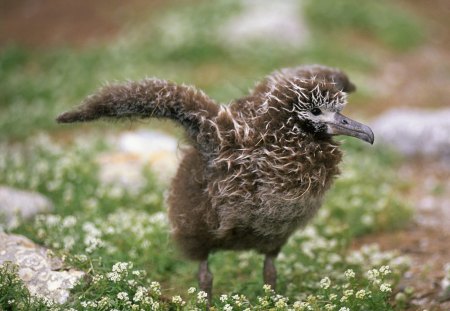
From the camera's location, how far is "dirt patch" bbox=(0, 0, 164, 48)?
15.8 m

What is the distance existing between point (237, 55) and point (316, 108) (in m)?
9.18

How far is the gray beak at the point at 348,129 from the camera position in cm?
475

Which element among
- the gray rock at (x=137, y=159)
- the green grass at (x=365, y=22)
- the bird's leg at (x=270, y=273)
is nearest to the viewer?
the bird's leg at (x=270, y=273)

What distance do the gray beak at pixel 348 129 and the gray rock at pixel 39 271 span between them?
Answer: 6.96 feet

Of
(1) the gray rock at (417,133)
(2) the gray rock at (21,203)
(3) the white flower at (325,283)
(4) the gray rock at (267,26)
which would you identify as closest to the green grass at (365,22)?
(4) the gray rock at (267,26)

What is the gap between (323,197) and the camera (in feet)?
16.5

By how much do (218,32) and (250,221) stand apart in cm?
1001

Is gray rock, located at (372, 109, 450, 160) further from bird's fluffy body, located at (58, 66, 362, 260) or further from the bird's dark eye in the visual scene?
the bird's dark eye

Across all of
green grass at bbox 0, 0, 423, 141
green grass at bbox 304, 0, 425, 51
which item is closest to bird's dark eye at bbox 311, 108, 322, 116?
green grass at bbox 0, 0, 423, 141

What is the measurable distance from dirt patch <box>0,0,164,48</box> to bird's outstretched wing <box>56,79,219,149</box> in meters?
11.2

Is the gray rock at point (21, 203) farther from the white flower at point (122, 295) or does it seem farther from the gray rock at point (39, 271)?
the white flower at point (122, 295)

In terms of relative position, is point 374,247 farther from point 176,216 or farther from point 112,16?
point 112,16

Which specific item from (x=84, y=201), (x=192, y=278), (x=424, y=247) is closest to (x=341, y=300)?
(x=192, y=278)

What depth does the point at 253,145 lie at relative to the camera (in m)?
4.83
